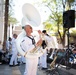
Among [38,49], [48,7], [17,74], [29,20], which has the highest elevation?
[48,7]

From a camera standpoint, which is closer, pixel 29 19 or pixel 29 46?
pixel 29 46

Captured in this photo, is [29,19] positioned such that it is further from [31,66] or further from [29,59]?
[31,66]

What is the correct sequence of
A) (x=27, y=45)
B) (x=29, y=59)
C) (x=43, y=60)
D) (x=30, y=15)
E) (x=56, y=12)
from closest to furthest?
(x=27, y=45)
(x=29, y=59)
(x=30, y=15)
(x=43, y=60)
(x=56, y=12)

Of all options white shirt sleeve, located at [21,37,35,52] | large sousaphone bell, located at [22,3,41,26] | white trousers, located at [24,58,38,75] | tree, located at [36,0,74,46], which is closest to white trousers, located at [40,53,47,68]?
white trousers, located at [24,58,38,75]

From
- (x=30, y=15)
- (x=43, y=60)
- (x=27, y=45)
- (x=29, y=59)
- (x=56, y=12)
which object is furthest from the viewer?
(x=56, y=12)

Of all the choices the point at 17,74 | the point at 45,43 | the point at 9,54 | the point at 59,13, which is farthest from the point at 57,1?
the point at 45,43

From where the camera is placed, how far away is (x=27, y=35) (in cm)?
604

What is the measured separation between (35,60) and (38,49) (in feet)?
0.82

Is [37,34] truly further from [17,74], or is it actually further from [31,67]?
[17,74]

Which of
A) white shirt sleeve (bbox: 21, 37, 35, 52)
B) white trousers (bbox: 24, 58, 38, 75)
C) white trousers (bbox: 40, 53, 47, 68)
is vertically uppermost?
white shirt sleeve (bbox: 21, 37, 35, 52)

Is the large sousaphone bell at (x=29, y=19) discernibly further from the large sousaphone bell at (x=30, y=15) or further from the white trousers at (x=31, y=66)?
the white trousers at (x=31, y=66)

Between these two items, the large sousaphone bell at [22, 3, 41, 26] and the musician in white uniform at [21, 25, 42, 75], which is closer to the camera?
the musician in white uniform at [21, 25, 42, 75]

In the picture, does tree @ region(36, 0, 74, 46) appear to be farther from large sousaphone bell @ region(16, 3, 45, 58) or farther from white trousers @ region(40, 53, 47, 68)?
large sousaphone bell @ region(16, 3, 45, 58)

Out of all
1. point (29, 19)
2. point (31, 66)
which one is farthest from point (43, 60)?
point (29, 19)
